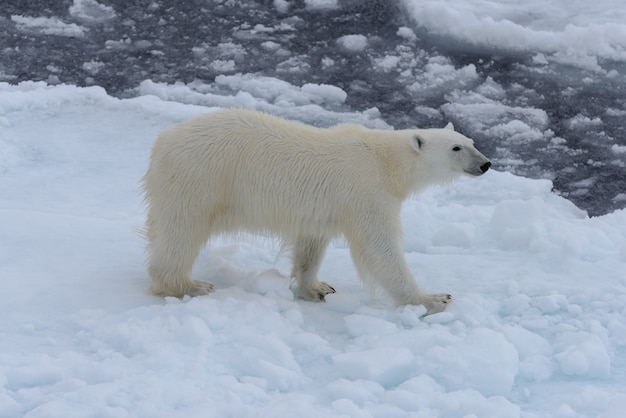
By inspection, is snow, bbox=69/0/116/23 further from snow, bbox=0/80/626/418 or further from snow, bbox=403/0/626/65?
snow, bbox=0/80/626/418

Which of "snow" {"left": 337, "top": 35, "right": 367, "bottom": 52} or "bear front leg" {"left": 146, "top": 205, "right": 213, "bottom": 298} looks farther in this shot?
"snow" {"left": 337, "top": 35, "right": 367, "bottom": 52}

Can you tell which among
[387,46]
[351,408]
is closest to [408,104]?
[387,46]

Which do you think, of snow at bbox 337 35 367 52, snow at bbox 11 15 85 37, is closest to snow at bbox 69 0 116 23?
snow at bbox 11 15 85 37

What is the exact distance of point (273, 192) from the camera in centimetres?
418

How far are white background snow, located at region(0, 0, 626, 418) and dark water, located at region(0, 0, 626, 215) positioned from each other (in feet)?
4.16

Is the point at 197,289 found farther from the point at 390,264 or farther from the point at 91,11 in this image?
A: the point at 91,11

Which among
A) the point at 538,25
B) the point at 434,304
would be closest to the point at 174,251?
the point at 434,304

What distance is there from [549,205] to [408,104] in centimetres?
254

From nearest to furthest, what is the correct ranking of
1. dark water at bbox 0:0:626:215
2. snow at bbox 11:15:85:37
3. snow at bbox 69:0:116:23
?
dark water at bbox 0:0:626:215 → snow at bbox 11:15:85:37 → snow at bbox 69:0:116:23

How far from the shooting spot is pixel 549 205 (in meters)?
6.02

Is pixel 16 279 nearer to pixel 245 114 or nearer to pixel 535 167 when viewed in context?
pixel 245 114

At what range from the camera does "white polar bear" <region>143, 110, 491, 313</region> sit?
4.09m

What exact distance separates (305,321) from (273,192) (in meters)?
0.67

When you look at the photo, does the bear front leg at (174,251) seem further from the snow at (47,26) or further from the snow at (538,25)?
the snow at (47,26)
